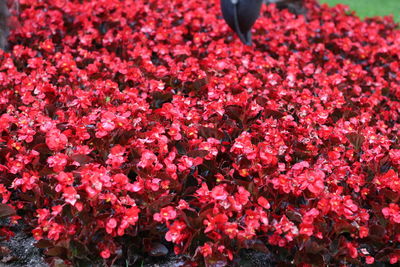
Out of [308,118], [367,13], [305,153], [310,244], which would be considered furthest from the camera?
[367,13]

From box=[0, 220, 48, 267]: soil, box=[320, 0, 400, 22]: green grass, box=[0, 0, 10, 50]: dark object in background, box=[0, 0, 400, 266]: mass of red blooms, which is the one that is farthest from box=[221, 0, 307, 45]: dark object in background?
box=[320, 0, 400, 22]: green grass

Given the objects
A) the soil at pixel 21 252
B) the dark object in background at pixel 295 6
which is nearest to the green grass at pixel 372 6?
the dark object in background at pixel 295 6

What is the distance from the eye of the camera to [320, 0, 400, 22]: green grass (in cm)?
815

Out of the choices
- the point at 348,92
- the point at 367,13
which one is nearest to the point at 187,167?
the point at 348,92

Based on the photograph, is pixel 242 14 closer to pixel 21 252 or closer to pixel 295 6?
pixel 295 6

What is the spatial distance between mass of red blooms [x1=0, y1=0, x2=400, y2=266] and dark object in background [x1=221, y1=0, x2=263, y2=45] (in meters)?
0.18

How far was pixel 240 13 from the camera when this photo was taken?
3.95 meters

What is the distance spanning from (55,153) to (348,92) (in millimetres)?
2312

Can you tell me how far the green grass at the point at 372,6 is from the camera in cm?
815

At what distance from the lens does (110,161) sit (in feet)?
7.48

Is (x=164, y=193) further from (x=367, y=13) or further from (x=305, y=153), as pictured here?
(x=367, y=13)

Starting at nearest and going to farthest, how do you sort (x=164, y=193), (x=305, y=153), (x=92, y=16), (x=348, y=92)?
(x=164, y=193), (x=305, y=153), (x=348, y=92), (x=92, y=16)

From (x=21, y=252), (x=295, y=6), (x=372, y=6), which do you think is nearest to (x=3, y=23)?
(x=21, y=252)

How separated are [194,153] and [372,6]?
25.1 feet
